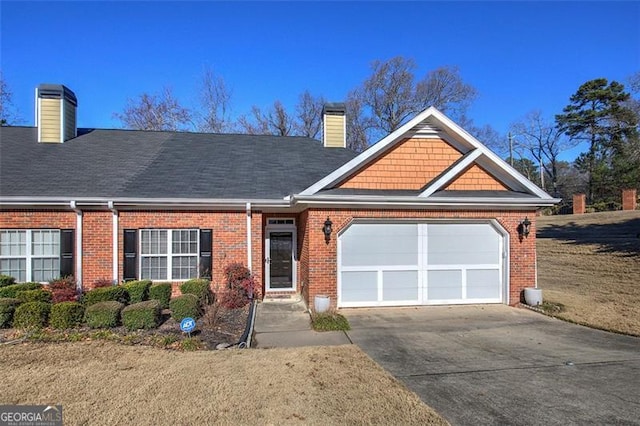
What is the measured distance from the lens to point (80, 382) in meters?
5.40

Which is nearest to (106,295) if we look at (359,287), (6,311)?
(6,311)

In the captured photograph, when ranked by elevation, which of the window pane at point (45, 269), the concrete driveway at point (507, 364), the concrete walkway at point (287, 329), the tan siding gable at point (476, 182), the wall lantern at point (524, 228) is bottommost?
the concrete walkway at point (287, 329)

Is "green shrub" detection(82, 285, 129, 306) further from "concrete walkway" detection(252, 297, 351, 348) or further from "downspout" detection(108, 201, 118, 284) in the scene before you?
"concrete walkway" detection(252, 297, 351, 348)

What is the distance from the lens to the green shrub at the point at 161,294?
1019 cm

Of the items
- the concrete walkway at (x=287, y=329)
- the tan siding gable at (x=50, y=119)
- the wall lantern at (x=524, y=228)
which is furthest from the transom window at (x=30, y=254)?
the wall lantern at (x=524, y=228)

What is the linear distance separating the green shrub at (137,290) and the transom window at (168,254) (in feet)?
2.83

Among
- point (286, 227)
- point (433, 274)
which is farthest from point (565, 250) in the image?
point (286, 227)

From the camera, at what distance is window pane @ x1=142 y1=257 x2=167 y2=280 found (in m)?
11.0

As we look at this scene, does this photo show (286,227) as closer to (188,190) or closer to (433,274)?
(188,190)

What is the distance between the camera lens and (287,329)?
28.0 feet

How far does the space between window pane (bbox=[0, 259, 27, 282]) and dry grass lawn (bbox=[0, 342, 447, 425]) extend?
4.31m

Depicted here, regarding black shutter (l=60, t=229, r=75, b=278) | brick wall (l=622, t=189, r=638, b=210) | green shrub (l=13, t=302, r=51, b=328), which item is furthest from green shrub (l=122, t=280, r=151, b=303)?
brick wall (l=622, t=189, r=638, b=210)

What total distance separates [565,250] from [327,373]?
1803 cm

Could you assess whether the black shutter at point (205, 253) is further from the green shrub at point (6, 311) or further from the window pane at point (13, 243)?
the window pane at point (13, 243)
